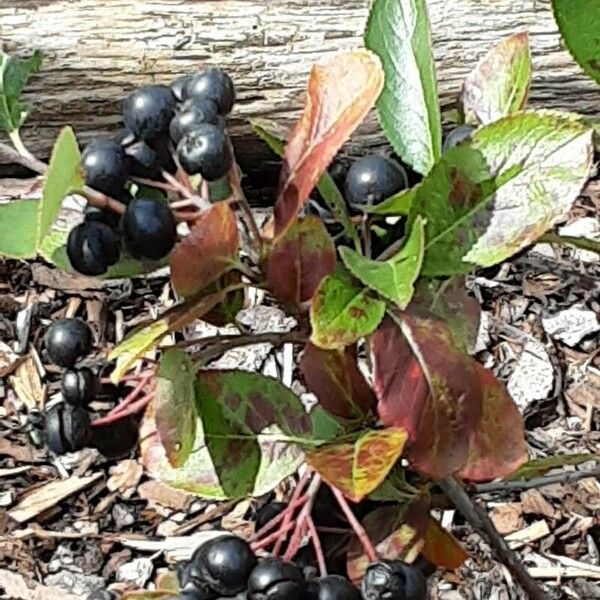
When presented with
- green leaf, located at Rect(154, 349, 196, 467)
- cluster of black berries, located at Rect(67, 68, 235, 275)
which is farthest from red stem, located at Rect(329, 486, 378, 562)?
cluster of black berries, located at Rect(67, 68, 235, 275)

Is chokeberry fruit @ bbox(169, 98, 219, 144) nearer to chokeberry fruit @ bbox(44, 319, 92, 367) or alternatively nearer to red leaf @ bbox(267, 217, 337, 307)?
red leaf @ bbox(267, 217, 337, 307)

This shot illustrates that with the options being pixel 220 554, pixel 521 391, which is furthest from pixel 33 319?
pixel 220 554

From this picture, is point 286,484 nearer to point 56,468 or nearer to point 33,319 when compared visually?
point 56,468

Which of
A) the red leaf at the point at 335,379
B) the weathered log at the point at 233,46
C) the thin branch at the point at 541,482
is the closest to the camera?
the red leaf at the point at 335,379

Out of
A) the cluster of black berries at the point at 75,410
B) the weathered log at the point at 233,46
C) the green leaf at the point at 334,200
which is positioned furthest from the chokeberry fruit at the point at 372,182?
the weathered log at the point at 233,46

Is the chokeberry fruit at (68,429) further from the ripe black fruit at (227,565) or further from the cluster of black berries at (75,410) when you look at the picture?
the ripe black fruit at (227,565)
